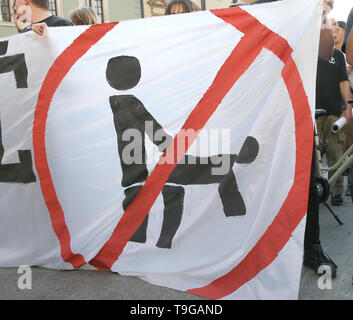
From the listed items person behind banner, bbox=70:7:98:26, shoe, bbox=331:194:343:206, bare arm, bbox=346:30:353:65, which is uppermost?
person behind banner, bbox=70:7:98:26

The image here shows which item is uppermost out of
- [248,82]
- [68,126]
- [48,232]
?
[248,82]

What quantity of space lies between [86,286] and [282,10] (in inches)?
79.3

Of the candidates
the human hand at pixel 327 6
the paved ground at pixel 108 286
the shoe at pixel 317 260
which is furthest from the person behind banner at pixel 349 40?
the paved ground at pixel 108 286

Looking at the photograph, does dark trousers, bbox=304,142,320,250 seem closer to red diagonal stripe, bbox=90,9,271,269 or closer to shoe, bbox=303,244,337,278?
shoe, bbox=303,244,337,278

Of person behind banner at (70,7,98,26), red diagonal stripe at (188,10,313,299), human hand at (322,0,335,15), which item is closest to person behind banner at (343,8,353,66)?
human hand at (322,0,335,15)

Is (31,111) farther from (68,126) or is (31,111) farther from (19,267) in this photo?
(19,267)

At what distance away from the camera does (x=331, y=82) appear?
4324 millimetres

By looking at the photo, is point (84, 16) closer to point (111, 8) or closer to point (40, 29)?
point (40, 29)

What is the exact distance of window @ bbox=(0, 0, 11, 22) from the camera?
1634cm

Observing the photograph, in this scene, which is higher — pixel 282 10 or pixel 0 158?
pixel 282 10

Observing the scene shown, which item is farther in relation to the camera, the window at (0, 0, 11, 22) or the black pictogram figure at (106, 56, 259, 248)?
the window at (0, 0, 11, 22)

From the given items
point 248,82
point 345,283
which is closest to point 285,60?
point 248,82

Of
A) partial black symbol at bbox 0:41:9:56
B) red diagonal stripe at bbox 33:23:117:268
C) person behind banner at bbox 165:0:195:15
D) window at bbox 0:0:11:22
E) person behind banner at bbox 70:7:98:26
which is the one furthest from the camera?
window at bbox 0:0:11:22
